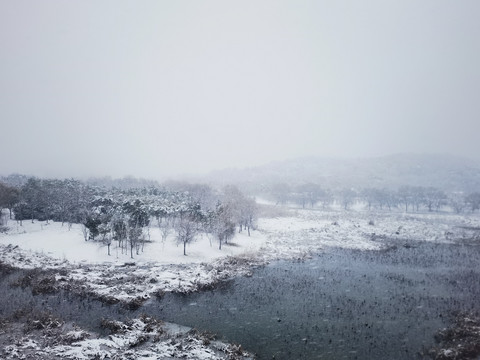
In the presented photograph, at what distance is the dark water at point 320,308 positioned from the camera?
87.0ft

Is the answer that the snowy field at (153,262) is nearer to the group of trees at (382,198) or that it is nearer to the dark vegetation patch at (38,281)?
the dark vegetation patch at (38,281)

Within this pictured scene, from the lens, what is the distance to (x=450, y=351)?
80.0 ft

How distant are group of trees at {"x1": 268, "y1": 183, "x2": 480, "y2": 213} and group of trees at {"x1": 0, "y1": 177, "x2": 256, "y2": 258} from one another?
9657cm

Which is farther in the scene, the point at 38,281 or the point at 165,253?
the point at 165,253

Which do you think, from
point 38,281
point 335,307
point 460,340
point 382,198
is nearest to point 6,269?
point 38,281

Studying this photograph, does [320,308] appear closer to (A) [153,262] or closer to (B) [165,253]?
(A) [153,262]

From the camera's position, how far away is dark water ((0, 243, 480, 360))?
2652 cm

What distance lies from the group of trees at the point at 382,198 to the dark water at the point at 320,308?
12625 centimetres

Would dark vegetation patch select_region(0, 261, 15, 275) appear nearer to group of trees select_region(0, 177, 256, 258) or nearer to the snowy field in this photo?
the snowy field

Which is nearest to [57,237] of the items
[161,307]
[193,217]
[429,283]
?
[193,217]

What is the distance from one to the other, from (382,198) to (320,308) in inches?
6031

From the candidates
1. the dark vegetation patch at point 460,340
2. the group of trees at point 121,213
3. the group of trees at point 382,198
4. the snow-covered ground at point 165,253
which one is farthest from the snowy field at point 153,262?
the group of trees at point 382,198

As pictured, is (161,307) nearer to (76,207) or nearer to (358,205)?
(76,207)

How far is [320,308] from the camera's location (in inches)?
1351
